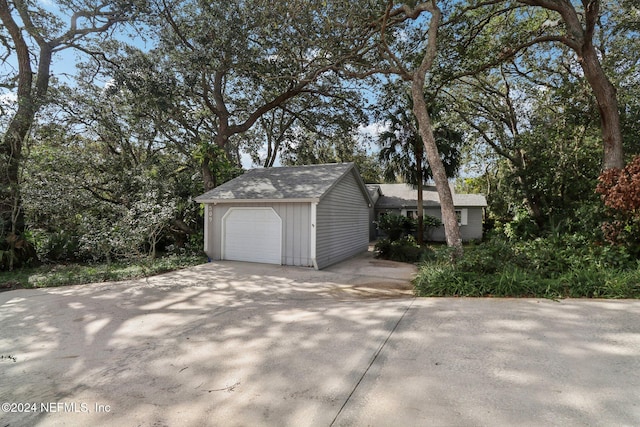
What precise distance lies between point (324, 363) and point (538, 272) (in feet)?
16.6

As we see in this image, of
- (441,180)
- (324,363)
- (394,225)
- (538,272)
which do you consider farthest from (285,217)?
(394,225)

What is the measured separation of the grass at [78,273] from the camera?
735 centimetres

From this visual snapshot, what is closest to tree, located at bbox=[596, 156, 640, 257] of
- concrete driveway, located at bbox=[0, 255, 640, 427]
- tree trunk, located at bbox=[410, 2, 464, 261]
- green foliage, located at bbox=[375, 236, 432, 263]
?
concrete driveway, located at bbox=[0, 255, 640, 427]

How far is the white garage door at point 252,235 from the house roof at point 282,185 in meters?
0.53

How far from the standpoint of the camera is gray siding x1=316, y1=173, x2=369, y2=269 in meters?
9.42

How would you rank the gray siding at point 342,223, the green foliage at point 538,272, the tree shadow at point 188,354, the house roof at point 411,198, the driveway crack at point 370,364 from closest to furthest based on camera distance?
the driveway crack at point 370,364, the tree shadow at point 188,354, the green foliage at point 538,272, the gray siding at point 342,223, the house roof at point 411,198

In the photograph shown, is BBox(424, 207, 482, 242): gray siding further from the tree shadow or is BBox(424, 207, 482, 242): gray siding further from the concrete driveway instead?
the tree shadow

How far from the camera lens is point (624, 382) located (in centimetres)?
244

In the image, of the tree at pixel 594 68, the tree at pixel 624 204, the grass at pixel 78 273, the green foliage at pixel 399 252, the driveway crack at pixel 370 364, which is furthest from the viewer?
the green foliage at pixel 399 252

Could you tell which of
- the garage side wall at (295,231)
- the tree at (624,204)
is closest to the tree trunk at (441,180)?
the tree at (624,204)

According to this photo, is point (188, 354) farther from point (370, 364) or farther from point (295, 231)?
point (295, 231)

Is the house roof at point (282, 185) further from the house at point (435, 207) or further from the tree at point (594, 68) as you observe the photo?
the house at point (435, 207)

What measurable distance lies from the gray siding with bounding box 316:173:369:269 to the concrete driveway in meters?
4.23

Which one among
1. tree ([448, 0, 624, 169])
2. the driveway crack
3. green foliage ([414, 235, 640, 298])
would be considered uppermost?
tree ([448, 0, 624, 169])
